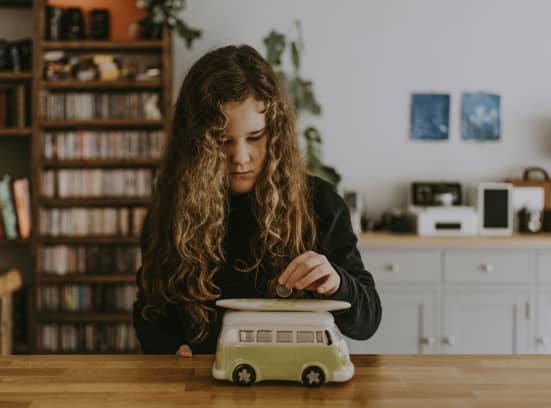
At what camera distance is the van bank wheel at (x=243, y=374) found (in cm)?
105

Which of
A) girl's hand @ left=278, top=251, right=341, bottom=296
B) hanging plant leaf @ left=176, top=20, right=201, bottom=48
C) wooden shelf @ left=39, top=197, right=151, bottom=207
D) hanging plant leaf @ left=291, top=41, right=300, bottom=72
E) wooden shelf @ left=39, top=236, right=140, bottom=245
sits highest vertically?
hanging plant leaf @ left=176, top=20, right=201, bottom=48

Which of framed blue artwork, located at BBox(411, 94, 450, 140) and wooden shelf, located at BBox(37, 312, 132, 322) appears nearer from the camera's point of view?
wooden shelf, located at BBox(37, 312, 132, 322)

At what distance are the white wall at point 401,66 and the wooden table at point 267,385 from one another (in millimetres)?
2756

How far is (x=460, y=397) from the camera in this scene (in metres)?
1.00

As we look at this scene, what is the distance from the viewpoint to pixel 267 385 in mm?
1058

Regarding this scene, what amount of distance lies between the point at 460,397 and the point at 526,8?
3.44m

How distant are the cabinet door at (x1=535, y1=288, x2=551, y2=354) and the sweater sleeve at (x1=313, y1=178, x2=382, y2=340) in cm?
211

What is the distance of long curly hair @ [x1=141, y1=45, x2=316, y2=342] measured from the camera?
140cm

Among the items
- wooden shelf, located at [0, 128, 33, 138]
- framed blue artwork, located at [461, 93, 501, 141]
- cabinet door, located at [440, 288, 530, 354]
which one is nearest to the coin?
cabinet door, located at [440, 288, 530, 354]

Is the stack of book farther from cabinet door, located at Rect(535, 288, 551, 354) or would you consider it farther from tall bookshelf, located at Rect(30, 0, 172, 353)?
cabinet door, located at Rect(535, 288, 551, 354)

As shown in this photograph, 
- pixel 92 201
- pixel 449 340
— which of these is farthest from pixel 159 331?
pixel 92 201

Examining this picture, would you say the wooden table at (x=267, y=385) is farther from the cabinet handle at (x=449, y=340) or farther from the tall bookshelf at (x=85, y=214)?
the tall bookshelf at (x=85, y=214)

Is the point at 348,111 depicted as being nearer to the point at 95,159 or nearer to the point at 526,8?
the point at 526,8

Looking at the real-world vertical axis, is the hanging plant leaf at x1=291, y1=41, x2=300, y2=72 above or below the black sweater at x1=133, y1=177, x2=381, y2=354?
above
